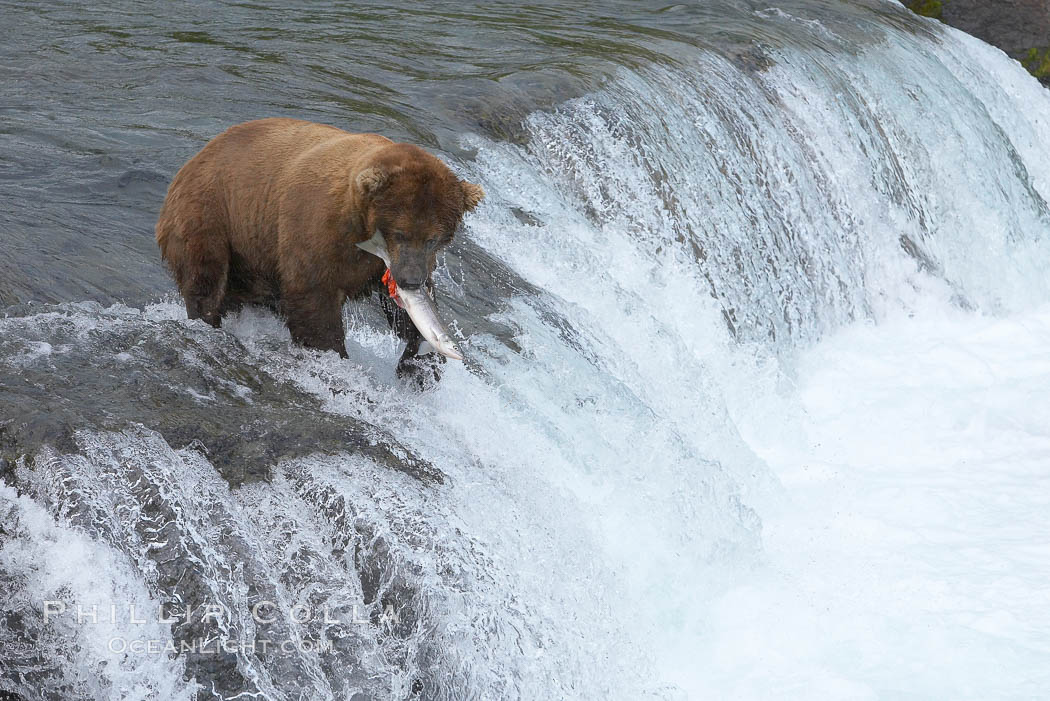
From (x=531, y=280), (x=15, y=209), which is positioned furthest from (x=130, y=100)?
(x=531, y=280)

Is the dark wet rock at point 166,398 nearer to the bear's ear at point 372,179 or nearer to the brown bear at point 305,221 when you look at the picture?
the brown bear at point 305,221

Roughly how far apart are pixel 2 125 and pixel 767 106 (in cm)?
472

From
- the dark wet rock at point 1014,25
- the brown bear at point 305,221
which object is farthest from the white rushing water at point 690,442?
the dark wet rock at point 1014,25

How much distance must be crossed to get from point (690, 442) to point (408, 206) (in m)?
2.26

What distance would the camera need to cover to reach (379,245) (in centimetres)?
354

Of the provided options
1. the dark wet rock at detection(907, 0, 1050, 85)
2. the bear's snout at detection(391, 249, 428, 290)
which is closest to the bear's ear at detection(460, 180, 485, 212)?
the bear's snout at detection(391, 249, 428, 290)

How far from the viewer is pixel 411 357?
4074 millimetres

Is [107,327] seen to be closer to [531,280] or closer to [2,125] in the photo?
[531,280]

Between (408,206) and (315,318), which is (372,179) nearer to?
(408,206)

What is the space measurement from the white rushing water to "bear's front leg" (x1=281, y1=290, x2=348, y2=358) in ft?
0.35

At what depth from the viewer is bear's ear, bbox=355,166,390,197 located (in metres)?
3.36

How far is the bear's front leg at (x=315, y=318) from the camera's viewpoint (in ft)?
12.4

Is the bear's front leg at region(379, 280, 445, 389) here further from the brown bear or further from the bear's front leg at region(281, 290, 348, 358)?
the bear's front leg at region(281, 290, 348, 358)

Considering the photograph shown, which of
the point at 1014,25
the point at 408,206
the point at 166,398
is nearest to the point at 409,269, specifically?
the point at 408,206
